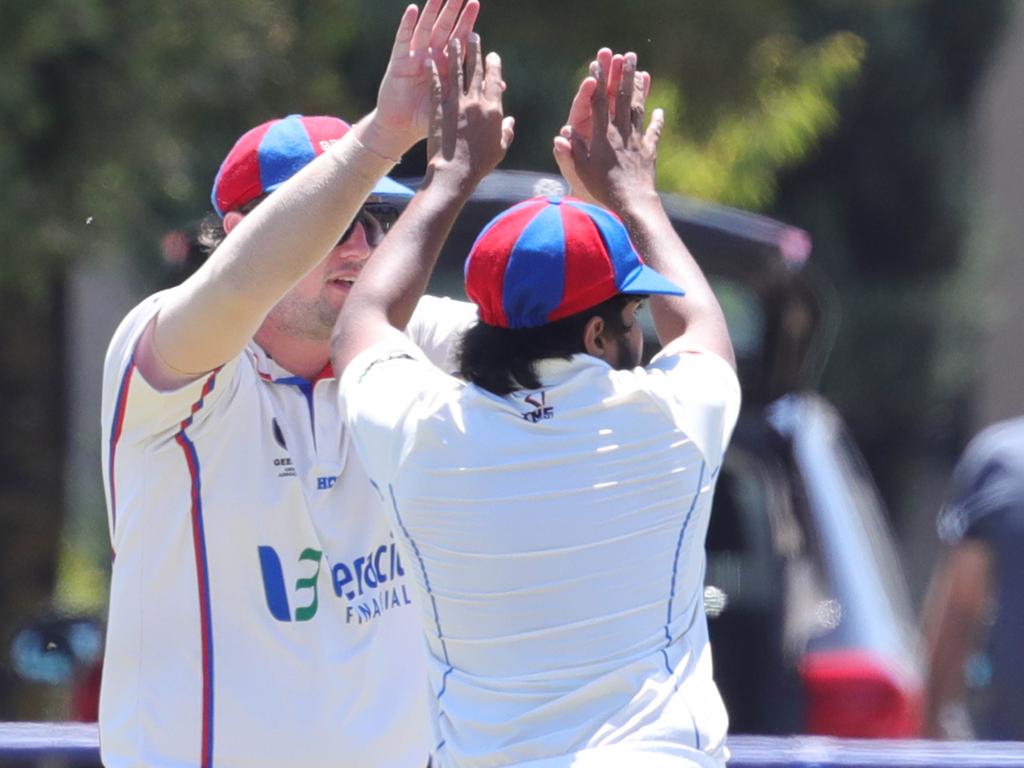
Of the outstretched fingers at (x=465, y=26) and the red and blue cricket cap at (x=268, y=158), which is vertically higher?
the outstretched fingers at (x=465, y=26)

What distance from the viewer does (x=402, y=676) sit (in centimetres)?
257

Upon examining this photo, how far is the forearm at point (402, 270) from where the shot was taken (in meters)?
2.42

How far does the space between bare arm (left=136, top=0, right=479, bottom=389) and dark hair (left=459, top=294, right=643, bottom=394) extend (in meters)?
0.24

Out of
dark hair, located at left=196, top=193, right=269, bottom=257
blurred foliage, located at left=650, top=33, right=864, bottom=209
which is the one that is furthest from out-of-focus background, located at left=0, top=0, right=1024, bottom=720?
dark hair, located at left=196, top=193, right=269, bottom=257

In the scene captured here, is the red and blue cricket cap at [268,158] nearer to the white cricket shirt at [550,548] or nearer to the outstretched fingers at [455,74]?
the outstretched fingers at [455,74]

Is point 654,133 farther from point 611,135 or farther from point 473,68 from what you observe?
point 473,68

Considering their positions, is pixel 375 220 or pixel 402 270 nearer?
pixel 402 270

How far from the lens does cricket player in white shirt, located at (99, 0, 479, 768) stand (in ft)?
7.78

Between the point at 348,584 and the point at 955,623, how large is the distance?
2438 millimetres

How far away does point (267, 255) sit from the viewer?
2.33 metres

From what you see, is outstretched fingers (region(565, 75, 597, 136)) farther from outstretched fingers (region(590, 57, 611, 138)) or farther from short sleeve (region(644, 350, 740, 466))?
short sleeve (region(644, 350, 740, 466))

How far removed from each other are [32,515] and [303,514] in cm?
452

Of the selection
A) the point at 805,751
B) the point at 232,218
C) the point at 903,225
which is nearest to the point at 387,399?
the point at 232,218

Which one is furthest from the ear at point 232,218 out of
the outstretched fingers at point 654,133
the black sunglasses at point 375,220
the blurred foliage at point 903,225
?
the blurred foliage at point 903,225
